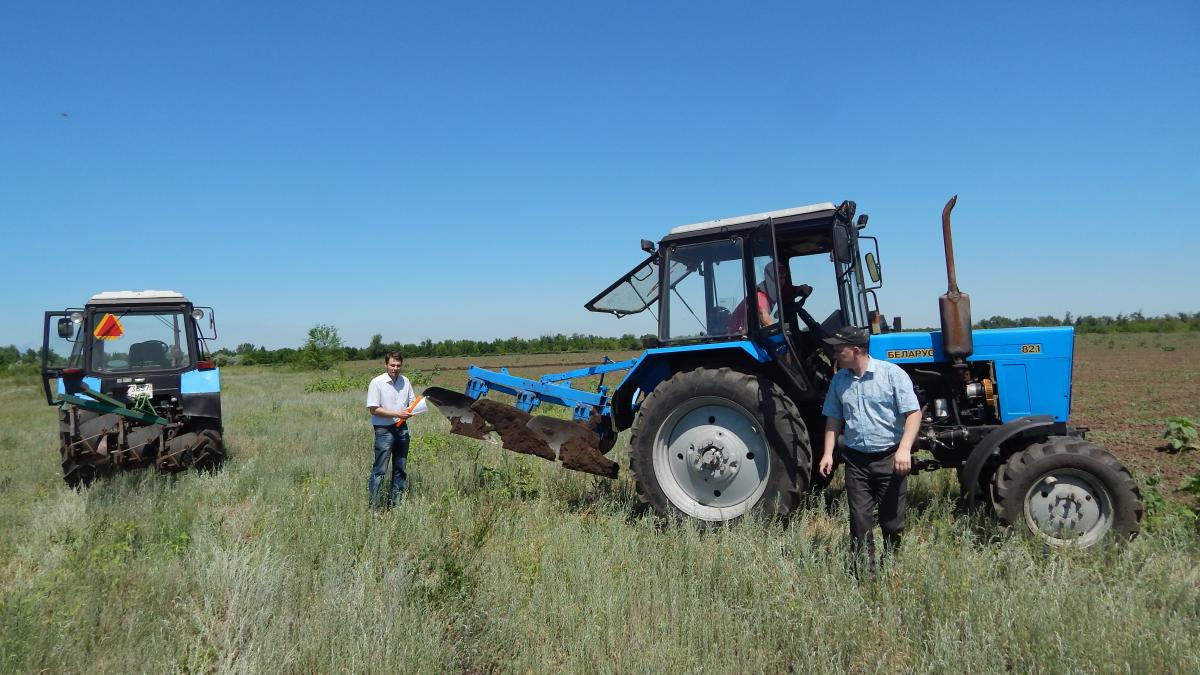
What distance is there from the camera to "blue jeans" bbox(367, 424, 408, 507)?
6031mm

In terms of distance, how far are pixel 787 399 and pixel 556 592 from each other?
2123 mm

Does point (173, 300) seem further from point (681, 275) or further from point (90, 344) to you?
point (681, 275)

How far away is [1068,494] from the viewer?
4.07 meters

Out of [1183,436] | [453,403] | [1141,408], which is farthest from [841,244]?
[1141,408]

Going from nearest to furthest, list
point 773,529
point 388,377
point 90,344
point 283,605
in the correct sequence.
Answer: point 283,605, point 773,529, point 388,377, point 90,344

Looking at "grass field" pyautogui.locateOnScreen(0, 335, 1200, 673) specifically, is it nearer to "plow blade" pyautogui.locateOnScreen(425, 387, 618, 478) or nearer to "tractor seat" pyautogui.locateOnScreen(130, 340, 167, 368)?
"plow blade" pyautogui.locateOnScreen(425, 387, 618, 478)

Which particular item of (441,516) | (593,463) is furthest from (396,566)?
(593,463)

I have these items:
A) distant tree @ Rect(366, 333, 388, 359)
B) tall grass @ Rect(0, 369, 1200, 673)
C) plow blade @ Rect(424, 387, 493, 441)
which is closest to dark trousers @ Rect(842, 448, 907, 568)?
tall grass @ Rect(0, 369, 1200, 673)

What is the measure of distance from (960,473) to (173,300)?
8447 mm

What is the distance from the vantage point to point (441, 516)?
5301mm

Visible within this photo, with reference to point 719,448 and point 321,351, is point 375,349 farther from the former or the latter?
point 719,448

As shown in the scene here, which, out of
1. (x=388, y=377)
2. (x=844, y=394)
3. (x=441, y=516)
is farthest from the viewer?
(x=388, y=377)

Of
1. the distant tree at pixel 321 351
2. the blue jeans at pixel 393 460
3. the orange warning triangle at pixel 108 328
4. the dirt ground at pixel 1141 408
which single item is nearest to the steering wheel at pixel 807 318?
the dirt ground at pixel 1141 408

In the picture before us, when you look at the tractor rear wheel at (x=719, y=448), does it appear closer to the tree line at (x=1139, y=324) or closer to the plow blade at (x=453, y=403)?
the plow blade at (x=453, y=403)
